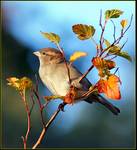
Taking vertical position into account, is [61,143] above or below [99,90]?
below

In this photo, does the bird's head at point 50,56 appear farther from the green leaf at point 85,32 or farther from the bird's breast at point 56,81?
the green leaf at point 85,32

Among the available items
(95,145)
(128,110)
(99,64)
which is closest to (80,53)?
(99,64)

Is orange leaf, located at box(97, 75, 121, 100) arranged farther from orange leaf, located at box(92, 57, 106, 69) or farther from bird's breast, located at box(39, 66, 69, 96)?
bird's breast, located at box(39, 66, 69, 96)

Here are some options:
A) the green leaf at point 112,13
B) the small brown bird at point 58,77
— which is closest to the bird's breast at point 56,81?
the small brown bird at point 58,77

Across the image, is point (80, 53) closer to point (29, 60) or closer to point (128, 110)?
point (29, 60)

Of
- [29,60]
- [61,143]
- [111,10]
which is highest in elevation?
[111,10]

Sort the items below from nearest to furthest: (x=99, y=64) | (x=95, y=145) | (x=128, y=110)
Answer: (x=99, y=64) → (x=95, y=145) → (x=128, y=110)

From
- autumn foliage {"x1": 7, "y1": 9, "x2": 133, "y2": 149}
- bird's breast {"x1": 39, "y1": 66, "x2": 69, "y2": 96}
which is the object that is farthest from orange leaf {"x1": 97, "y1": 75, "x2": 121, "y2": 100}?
bird's breast {"x1": 39, "y1": 66, "x2": 69, "y2": 96}

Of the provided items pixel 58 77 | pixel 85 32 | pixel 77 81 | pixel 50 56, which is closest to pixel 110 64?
pixel 85 32
